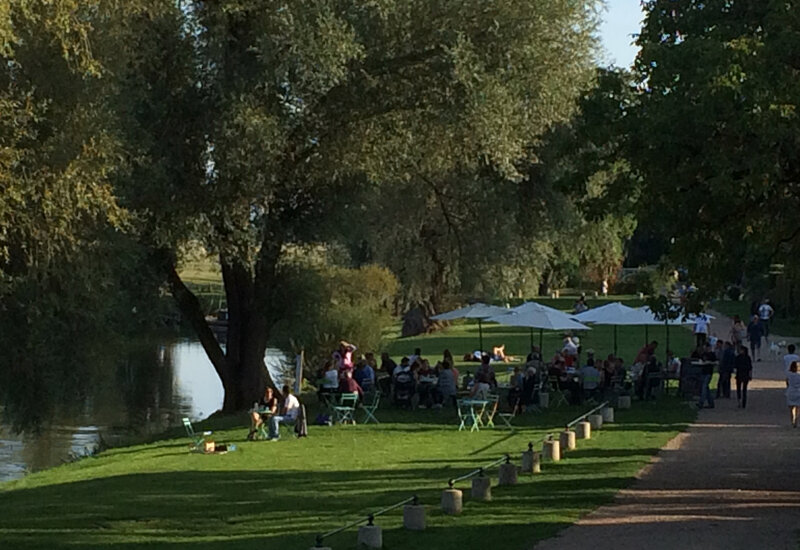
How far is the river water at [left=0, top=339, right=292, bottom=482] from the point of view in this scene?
2539 centimetres

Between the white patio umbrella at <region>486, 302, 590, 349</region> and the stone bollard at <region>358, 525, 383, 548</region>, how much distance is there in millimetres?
15677

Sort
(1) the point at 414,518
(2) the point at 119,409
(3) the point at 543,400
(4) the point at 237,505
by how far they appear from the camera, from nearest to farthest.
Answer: (1) the point at 414,518 → (4) the point at 237,505 → (3) the point at 543,400 → (2) the point at 119,409

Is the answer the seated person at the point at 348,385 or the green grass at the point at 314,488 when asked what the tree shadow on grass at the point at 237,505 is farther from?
the seated person at the point at 348,385

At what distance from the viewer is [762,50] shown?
13516mm

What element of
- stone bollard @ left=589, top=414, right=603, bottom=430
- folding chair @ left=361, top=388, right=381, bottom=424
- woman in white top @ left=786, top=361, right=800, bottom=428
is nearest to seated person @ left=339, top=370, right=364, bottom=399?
folding chair @ left=361, top=388, right=381, bottom=424

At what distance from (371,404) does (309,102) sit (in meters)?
6.78

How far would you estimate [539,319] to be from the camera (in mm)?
27875

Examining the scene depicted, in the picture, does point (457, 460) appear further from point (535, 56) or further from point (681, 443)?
point (535, 56)

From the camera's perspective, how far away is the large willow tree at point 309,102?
22.3 metres

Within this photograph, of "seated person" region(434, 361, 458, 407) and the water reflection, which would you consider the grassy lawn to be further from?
the water reflection

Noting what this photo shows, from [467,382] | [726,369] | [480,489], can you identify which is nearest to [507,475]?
[480,489]

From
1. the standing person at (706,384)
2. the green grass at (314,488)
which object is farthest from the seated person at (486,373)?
the standing person at (706,384)

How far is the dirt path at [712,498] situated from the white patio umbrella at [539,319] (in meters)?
4.75

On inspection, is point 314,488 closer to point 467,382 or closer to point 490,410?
point 490,410
